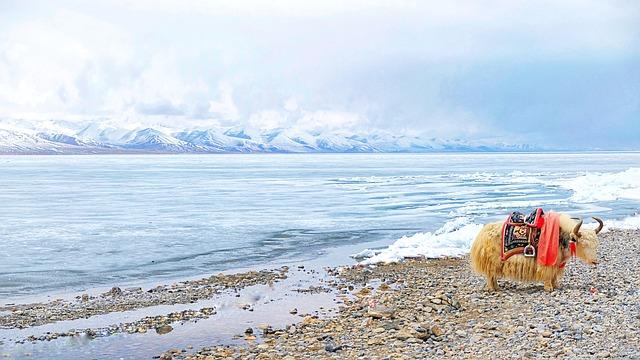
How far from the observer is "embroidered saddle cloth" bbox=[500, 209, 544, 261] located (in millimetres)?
10766

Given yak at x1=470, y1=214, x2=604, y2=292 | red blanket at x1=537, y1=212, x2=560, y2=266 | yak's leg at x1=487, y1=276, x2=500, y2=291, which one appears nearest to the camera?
red blanket at x1=537, y1=212, x2=560, y2=266

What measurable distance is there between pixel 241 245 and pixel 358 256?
13.6ft

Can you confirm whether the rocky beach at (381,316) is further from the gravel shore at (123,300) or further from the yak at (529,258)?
the yak at (529,258)

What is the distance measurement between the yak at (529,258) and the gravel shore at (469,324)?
0.86 ft

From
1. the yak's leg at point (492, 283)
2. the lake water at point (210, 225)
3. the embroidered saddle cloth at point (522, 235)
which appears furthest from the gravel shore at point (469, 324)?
the lake water at point (210, 225)

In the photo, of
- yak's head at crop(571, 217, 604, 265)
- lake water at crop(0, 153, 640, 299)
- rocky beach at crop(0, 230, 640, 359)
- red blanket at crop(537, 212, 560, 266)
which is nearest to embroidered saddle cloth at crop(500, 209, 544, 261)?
red blanket at crop(537, 212, 560, 266)

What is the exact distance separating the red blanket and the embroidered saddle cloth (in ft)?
0.25

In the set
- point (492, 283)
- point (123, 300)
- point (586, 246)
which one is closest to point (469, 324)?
point (492, 283)

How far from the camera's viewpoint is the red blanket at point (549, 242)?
10.6 m

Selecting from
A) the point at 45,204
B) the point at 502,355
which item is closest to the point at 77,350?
the point at 502,355

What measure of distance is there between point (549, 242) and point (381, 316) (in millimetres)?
2999

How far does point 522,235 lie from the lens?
10.8 m

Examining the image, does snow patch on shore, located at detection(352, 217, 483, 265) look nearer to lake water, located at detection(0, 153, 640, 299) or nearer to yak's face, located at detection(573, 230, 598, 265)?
lake water, located at detection(0, 153, 640, 299)

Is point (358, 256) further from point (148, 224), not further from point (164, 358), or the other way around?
point (148, 224)
